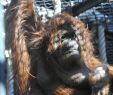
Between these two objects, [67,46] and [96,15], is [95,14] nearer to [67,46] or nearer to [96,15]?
[96,15]

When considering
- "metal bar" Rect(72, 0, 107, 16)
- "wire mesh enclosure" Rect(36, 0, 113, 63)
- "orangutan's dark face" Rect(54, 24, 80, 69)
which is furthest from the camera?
"wire mesh enclosure" Rect(36, 0, 113, 63)

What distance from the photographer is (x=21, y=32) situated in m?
1.65

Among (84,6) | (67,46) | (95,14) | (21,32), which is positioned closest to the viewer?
(67,46)

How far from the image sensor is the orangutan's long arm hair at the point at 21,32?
5.05 feet

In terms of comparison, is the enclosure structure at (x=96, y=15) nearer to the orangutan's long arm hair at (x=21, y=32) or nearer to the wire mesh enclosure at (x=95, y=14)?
the wire mesh enclosure at (x=95, y=14)

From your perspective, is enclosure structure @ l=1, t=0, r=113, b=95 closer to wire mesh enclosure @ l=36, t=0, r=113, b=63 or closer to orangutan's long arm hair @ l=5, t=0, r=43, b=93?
wire mesh enclosure @ l=36, t=0, r=113, b=63

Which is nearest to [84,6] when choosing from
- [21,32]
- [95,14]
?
[21,32]

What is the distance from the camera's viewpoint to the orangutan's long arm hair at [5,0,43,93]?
5.05 ft

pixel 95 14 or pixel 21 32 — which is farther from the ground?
pixel 21 32

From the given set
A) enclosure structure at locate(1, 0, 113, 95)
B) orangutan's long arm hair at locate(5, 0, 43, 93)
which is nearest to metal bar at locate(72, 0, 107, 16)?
enclosure structure at locate(1, 0, 113, 95)

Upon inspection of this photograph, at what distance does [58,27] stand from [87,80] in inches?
9.6

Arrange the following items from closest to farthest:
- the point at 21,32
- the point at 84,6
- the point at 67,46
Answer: the point at 67,46, the point at 21,32, the point at 84,6

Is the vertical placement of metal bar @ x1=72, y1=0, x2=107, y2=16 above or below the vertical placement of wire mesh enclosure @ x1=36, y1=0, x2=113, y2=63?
above

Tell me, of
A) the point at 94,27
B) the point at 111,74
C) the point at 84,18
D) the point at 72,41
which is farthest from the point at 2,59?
the point at 84,18
